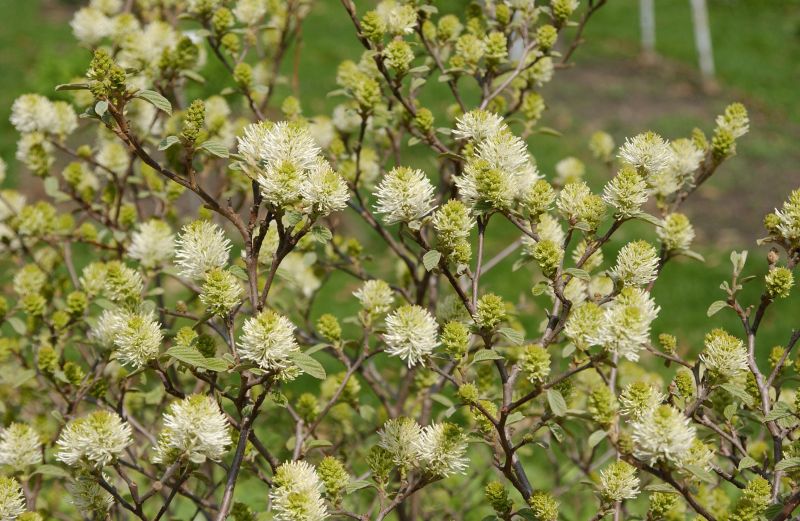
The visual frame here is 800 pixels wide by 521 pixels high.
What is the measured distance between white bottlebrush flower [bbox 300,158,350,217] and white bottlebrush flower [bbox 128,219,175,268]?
790 millimetres

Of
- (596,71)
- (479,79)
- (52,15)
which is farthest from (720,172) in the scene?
(52,15)

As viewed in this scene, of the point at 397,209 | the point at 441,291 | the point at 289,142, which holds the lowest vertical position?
the point at 441,291

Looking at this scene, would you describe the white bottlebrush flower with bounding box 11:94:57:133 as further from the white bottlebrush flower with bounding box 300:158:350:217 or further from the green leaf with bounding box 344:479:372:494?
the green leaf with bounding box 344:479:372:494

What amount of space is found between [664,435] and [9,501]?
118 cm

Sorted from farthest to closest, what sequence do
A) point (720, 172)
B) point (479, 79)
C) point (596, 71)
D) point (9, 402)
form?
1. point (596, 71)
2. point (720, 172)
3. point (9, 402)
4. point (479, 79)

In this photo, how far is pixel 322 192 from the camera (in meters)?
1.44

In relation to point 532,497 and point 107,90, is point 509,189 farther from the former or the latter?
point 107,90

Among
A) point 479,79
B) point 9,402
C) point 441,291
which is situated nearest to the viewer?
point 479,79

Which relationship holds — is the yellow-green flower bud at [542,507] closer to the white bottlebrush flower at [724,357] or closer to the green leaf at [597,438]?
the green leaf at [597,438]

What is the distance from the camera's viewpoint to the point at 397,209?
1508 millimetres

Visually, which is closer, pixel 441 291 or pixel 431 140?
pixel 431 140

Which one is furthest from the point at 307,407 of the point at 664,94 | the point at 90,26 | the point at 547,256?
the point at 664,94

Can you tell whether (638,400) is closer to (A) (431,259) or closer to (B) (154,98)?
(A) (431,259)

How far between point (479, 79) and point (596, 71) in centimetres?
917
